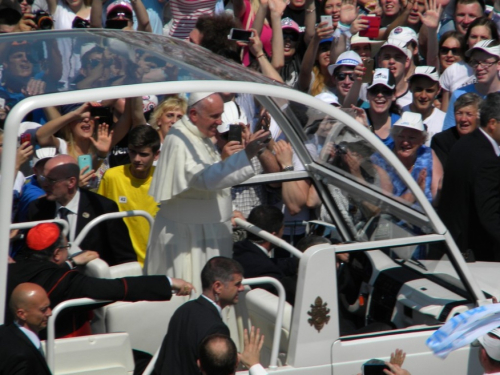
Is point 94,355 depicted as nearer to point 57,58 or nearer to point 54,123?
point 57,58

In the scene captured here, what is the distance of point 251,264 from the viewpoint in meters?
5.08

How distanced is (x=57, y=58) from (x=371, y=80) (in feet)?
13.1

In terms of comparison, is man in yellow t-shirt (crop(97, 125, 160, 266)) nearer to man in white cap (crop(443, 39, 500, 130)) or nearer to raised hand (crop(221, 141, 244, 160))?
raised hand (crop(221, 141, 244, 160))

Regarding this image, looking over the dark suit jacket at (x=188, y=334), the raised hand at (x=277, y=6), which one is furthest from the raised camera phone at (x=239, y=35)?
the dark suit jacket at (x=188, y=334)

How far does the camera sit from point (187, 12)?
8.77 meters

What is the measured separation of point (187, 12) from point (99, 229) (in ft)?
12.7

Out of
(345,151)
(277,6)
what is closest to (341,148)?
(345,151)

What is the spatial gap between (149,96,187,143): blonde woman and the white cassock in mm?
1910

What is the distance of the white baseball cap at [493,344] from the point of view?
326 centimetres

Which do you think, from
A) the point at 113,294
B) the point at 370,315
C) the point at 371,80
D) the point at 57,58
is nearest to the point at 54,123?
the point at 57,58

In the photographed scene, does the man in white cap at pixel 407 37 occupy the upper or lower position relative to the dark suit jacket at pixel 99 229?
upper

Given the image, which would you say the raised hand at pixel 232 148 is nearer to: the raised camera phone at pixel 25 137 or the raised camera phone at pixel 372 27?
the raised camera phone at pixel 25 137

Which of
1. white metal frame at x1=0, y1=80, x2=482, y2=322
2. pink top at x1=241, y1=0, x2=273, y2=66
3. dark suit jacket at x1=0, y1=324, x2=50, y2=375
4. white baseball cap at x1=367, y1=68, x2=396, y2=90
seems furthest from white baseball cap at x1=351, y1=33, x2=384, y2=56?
dark suit jacket at x1=0, y1=324, x2=50, y2=375

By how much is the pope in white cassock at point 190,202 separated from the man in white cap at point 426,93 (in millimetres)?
3266
